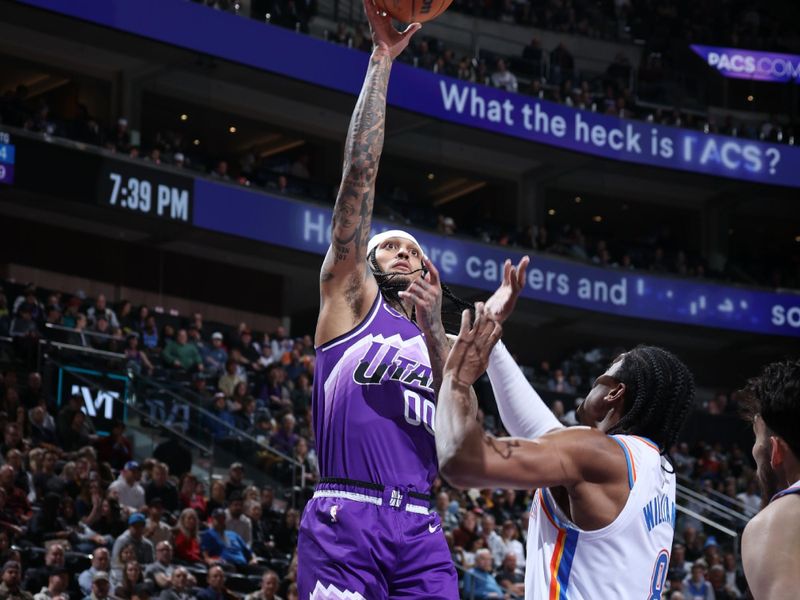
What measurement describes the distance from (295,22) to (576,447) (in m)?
23.5

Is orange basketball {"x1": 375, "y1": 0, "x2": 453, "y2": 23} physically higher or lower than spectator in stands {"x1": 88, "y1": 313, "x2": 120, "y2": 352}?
higher

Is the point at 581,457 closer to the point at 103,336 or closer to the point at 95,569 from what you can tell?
the point at 95,569

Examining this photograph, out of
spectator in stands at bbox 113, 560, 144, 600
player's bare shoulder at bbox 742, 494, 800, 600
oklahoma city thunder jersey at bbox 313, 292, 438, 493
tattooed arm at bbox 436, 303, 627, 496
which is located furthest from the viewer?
spectator in stands at bbox 113, 560, 144, 600

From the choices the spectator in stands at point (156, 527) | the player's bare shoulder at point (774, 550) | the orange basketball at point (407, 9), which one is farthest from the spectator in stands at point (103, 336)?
the player's bare shoulder at point (774, 550)

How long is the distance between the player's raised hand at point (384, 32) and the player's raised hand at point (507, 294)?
83.1 inches

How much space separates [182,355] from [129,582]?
7.61 meters

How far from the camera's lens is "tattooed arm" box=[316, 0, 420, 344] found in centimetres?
526

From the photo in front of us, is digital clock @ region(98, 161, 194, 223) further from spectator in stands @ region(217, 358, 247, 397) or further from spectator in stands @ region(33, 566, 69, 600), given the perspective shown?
spectator in stands @ region(33, 566, 69, 600)

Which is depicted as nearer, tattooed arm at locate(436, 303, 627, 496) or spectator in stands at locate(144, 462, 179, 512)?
tattooed arm at locate(436, 303, 627, 496)

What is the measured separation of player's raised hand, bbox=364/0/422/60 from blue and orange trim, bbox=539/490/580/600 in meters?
2.60

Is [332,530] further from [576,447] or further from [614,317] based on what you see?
[614,317]

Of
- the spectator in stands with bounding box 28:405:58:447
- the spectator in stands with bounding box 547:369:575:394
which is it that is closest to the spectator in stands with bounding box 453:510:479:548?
the spectator in stands with bounding box 28:405:58:447

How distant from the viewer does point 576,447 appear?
11.3 feet

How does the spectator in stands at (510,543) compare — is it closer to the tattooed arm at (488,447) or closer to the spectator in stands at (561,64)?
the tattooed arm at (488,447)
